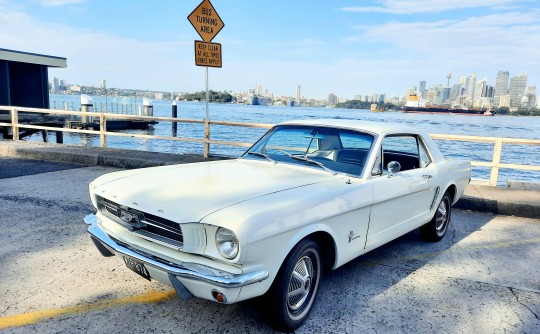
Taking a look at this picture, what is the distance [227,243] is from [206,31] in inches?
263

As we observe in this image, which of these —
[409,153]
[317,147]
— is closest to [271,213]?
[317,147]

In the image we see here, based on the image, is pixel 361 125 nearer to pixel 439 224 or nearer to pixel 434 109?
pixel 439 224

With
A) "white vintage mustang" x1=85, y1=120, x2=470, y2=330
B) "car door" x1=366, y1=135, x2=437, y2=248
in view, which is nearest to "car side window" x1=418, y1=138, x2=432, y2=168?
"car door" x1=366, y1=135, x2=437, y2=248

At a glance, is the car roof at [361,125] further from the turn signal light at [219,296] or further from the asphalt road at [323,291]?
the turn signal light at [219,296]

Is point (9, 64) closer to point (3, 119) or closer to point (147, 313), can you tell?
point (3, 119)

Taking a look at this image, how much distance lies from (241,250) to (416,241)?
3409mm

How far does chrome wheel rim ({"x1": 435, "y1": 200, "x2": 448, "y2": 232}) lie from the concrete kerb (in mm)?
1920

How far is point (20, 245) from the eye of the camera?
4184mm

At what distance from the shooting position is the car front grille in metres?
2.68

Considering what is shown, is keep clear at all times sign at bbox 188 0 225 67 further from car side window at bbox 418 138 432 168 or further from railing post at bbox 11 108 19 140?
railing post at bbox 11 108 19 140

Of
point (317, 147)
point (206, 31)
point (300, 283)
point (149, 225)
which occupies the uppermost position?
point (206, 31)

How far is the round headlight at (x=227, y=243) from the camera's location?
247 centimetres

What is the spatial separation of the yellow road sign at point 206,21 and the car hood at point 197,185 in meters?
4.98

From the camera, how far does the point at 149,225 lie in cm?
284
